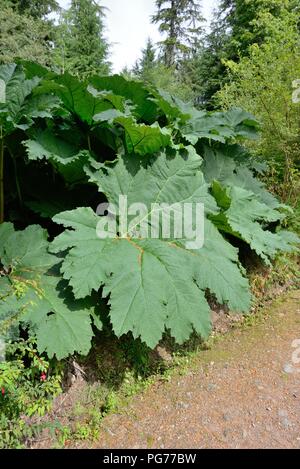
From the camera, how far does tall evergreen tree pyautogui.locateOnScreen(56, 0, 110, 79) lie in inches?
522

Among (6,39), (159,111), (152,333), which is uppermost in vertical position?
(6,39)

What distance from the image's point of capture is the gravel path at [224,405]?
155cm

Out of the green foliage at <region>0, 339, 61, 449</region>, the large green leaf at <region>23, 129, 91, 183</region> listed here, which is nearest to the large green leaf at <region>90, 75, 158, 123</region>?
the large green leaf at <region>23, 129, 91, 183</region>

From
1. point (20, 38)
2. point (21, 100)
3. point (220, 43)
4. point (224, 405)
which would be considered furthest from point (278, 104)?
point (220, 43)

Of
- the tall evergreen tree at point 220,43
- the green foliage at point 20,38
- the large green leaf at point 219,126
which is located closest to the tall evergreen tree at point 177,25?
the tall evergreen tree at point 220,43

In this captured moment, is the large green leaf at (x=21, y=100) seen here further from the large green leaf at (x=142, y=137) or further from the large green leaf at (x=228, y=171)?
the large green leaf at (x=228, y=171)

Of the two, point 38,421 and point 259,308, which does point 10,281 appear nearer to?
point 38,421

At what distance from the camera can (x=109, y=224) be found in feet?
5.85

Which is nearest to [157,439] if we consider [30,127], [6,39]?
[30,127]

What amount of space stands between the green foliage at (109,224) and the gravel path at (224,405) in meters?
0.32

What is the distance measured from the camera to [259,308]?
2.68 meters

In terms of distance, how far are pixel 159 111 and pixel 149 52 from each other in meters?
19.0

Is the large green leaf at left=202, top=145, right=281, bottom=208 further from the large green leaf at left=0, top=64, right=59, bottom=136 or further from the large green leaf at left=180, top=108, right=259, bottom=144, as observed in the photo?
the large green leaf at left=0, top=64, right=59, bottom=136

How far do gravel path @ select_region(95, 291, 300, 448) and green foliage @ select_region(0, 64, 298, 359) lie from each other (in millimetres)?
316
